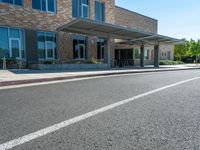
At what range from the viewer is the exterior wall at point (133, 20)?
112 feet

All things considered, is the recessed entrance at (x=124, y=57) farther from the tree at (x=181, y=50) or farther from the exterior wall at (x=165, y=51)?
the tree at (x=181, y=50)

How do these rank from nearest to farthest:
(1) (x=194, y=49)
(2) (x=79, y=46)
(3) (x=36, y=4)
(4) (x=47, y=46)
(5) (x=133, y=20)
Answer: (3) (x=36, y=4) < (4) (x=47, y=46) < (2) (x=79, y=46) < (5) (x=133, y=20) < (1) (x=194, y=49)

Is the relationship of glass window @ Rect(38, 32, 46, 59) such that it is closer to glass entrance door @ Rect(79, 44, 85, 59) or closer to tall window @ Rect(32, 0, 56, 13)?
tall window @ Rect(32, 0, 56, 13)

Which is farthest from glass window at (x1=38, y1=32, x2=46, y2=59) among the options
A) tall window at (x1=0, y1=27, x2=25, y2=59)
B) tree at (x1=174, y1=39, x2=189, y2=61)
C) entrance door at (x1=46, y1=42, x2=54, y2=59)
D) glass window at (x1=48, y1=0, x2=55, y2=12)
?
tree at (x1=174, y1=39, x2=189, y2=61)

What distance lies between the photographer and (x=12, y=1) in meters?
20.2

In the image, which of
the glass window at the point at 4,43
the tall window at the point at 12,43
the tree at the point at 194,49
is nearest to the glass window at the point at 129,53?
the tall window at the point at 12,43

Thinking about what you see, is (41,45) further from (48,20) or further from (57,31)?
(48,20)

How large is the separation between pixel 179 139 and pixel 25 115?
3454mm

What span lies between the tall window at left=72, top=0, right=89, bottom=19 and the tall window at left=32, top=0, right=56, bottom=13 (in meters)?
2.90

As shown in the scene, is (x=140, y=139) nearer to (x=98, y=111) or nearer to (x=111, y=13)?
(x=98, y=111)

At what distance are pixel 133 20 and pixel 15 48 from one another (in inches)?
937

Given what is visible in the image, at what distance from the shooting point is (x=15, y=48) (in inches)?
806

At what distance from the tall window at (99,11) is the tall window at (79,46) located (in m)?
3.93

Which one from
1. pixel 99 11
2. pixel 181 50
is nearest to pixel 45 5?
pixel 99 11
